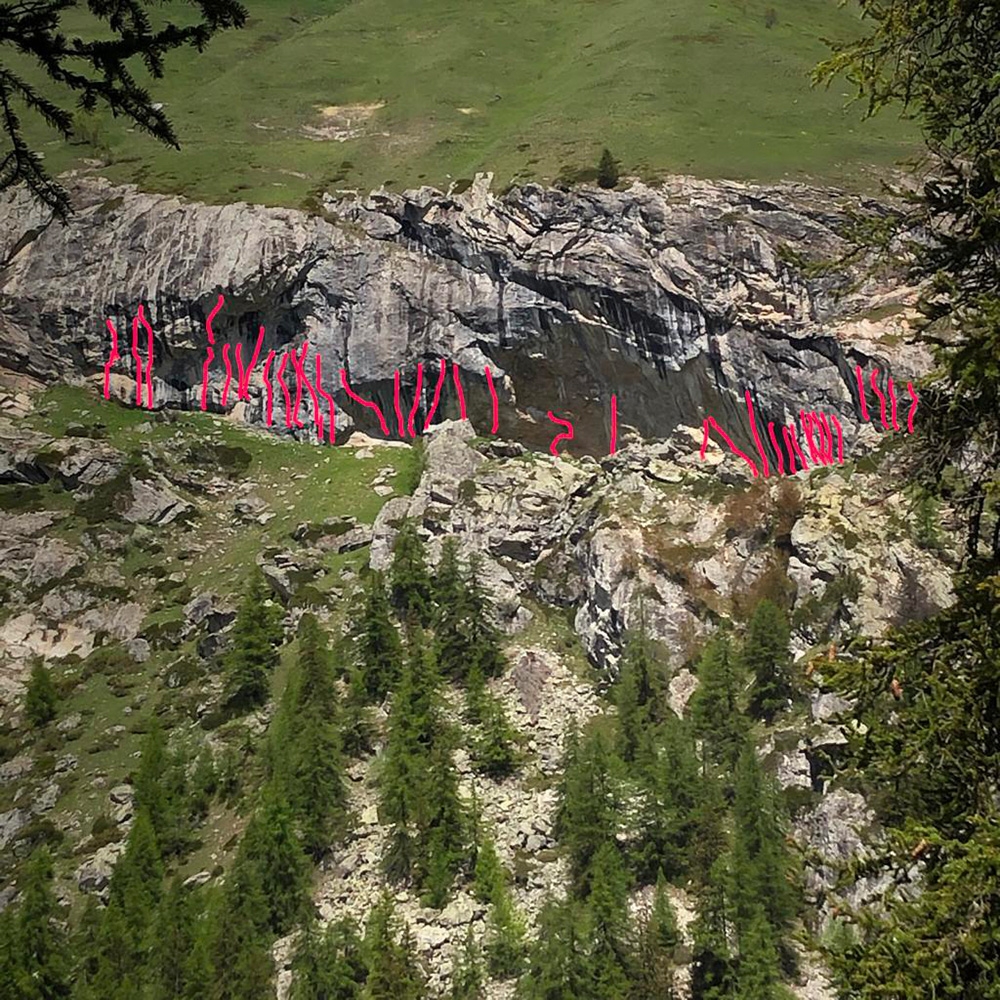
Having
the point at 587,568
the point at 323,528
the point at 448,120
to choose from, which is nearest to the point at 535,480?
the point at 587,568

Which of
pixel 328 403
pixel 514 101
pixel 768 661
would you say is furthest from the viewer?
pixel 514 101

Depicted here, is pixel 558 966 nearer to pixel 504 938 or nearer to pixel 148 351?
pixel 504 938

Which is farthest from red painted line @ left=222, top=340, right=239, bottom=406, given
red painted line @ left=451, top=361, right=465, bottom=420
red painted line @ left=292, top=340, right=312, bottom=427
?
red painted line @ left=451, top=361, right=465, bottom=420

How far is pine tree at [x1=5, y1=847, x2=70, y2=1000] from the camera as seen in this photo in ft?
160

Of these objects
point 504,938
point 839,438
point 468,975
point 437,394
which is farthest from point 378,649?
point 839,438

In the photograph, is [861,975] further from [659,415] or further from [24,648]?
[659,415]

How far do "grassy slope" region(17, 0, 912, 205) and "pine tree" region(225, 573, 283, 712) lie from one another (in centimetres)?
5375

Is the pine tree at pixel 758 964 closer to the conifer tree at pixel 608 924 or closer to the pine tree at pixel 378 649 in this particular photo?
the conifer tree at pixel 608 924

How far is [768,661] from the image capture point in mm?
63156

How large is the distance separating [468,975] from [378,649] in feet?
84.8

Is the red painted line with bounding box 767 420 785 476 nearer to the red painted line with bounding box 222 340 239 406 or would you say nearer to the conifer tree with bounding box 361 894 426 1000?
the conifer tree with bounding box 361 894 426 1000

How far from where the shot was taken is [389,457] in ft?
309

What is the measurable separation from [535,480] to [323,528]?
18.1 meters

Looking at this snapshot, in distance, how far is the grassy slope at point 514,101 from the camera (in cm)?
10525
